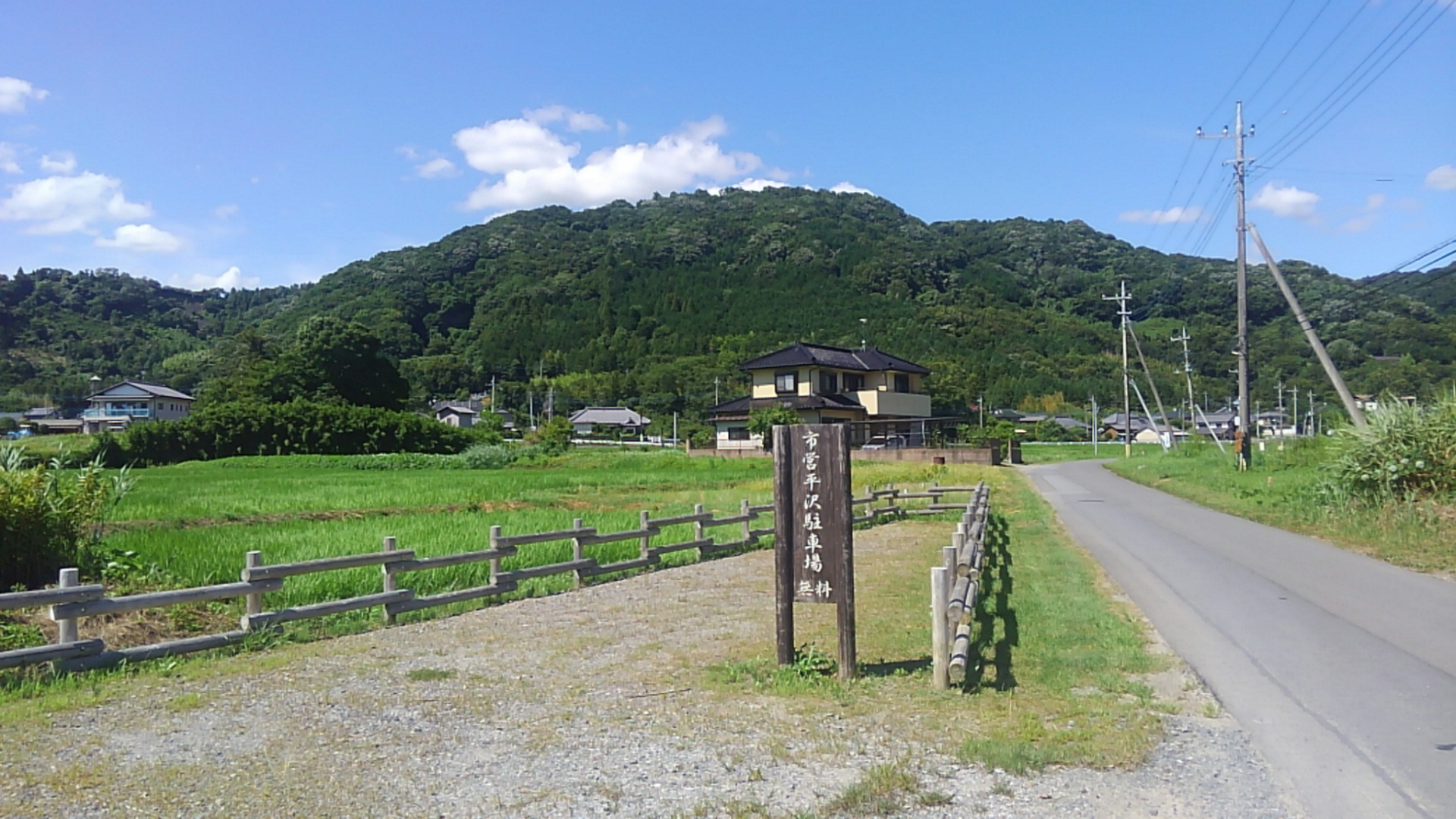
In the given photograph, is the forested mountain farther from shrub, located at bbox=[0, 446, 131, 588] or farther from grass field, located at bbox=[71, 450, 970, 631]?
shrub, located at bbox=[0, 446, 131, 588]

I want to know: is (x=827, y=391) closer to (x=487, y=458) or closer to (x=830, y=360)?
(x=830, y=360)

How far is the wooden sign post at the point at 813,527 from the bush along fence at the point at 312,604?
130cm

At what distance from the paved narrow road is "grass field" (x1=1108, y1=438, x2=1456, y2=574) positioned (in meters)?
0.66

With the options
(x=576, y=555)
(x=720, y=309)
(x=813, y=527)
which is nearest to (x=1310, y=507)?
(x=576, y=555)

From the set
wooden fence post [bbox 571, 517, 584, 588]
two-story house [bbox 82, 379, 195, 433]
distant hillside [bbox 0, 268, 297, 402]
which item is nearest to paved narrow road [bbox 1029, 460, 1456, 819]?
wooden fence post [bbox 571, 517, 584, 588]

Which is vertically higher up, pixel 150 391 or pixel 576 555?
pixel 150 391

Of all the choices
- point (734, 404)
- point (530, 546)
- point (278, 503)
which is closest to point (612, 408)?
point (734, 404)

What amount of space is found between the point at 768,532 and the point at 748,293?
93249 mm

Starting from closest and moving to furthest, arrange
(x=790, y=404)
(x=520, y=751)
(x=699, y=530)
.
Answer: (x=520, y=751) → (x=699, y=530) → (x=790, y=404)

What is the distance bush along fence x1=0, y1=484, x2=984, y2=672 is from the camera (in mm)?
6895

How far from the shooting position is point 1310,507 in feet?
60.4

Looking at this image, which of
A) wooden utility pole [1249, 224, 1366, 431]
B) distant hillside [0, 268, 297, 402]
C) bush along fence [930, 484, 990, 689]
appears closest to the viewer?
bush along fence [930, 484, 990, 689]

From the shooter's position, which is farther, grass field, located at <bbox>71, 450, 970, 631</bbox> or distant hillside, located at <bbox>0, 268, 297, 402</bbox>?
distant hillside, located at <bbox>0, 268, 297, 402</bbox>

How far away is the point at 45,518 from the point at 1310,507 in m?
20.2
